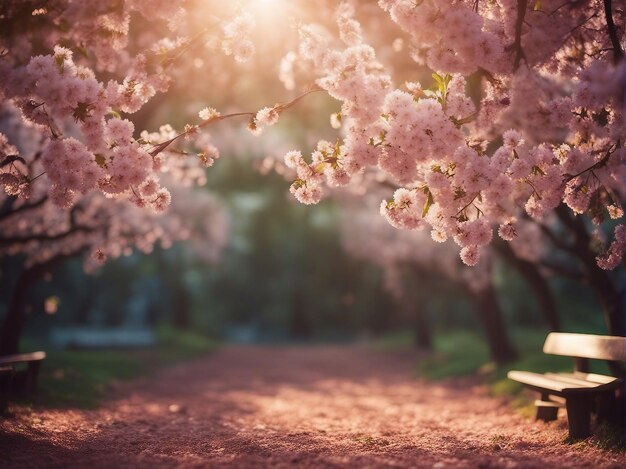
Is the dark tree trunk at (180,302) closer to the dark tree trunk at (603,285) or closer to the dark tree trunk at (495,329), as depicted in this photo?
the dark tree trunk at (495,329)

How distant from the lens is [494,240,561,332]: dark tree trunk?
11.6m

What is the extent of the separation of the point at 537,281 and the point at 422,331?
12.2m

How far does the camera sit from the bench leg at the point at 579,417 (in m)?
5.98

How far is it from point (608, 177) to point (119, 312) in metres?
38.5

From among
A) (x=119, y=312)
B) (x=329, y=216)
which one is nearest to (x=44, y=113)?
(x=329, y=216)

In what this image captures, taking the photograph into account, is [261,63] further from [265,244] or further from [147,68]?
[265,244]

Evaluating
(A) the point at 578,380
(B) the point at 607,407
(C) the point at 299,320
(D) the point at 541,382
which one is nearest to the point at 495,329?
(A) the point at 578,380

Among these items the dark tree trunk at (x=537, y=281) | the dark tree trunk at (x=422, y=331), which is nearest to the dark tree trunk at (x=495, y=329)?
the dark tree trunk at (x=537, y=281)

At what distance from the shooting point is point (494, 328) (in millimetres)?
14352

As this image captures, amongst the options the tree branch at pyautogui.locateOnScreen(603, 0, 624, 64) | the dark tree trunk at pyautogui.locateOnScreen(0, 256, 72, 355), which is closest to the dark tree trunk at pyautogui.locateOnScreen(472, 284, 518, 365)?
the tree branch at pyautogui.locateOnScreen(603, 0, 624, 64)

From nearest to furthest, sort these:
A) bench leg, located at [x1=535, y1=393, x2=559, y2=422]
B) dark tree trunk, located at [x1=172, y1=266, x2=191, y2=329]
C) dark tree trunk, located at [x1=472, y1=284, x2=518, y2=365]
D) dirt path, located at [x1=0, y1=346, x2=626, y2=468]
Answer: dirt path, located at [x1=0, y1=346, x2=626, y2=468] < bench leg, located at [x1=535, y1=393, x2=559, y2=422] < dark tree trunk, located at [x1=472, y1=284, x2=518, y2=365] < dark tree trunk, located at [x1=172, y1=266, x2=191, y2=329]

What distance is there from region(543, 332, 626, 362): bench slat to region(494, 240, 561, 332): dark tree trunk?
13.5 ft

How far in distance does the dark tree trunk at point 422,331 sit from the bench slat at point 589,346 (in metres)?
16.1

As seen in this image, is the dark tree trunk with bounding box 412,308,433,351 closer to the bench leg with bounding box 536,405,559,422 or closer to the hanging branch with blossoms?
the bench leg with bounding box 536,405,559,422
